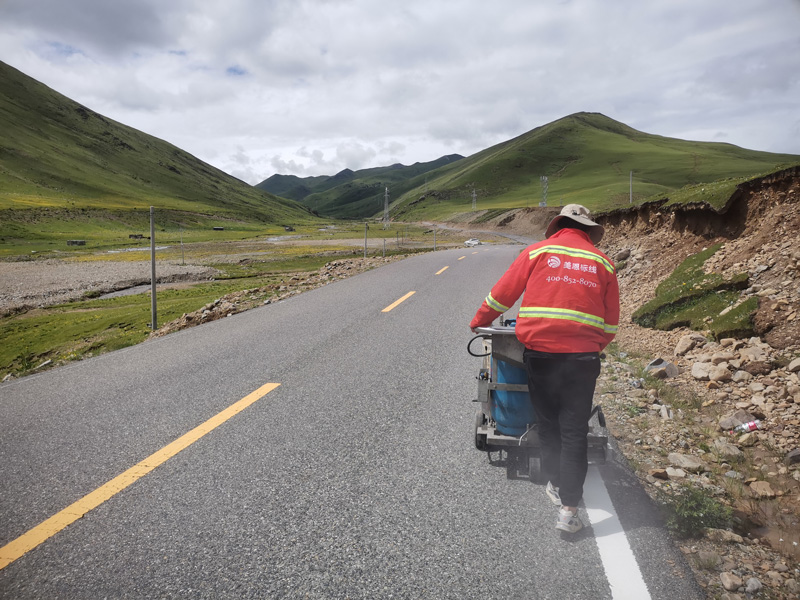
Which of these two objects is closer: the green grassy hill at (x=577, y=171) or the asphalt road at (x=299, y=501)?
the asphalt road at (x=299, y=501)

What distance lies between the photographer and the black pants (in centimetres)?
317

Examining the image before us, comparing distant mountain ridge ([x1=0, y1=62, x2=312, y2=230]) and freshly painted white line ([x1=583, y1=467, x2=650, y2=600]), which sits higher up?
distant mountain ridge ([x1=0, y1=62, x2=312, y2=230])

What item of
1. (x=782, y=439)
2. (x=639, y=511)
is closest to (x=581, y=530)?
(x=639, y=511)

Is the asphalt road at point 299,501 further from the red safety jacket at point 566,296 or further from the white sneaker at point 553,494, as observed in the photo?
the red safety jacket at point 566,296

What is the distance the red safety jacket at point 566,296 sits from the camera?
3.21 meters

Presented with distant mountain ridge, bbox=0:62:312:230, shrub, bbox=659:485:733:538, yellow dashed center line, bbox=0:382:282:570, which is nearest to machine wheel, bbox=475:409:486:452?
shrub, bbox=659:485:733:538

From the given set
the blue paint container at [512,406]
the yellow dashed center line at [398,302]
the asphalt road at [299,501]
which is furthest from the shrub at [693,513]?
the yellow dashed center line at [398,302]

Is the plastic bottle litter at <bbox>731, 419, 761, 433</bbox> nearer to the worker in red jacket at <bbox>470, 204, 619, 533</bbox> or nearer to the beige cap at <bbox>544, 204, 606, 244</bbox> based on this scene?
the worker in red jacket at <bbox>470, 204, 619, 533</bbox>

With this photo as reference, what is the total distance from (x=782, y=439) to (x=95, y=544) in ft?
18.6

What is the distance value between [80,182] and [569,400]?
6218 inches

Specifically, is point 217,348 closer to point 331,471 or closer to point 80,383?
point 80,383

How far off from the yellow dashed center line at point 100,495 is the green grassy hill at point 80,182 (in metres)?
81.1

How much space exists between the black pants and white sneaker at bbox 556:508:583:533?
62mm

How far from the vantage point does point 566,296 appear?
127 inches
